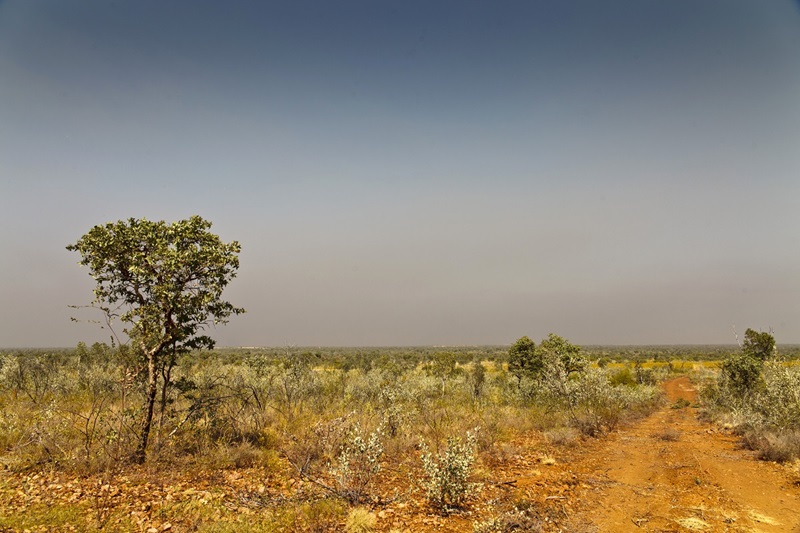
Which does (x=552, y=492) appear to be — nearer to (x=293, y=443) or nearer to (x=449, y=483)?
(x=449, y=483)

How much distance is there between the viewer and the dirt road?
8065mm

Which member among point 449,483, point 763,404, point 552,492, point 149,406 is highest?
point 149,406

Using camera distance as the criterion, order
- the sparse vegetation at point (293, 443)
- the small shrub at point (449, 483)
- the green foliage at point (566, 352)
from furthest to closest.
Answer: the green foliage at point (566, 352) < the small shrub at point (449, 483) < the sparse vegetation at point (293, 443)

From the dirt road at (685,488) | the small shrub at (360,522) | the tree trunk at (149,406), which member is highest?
the tree trunk at (149,406)

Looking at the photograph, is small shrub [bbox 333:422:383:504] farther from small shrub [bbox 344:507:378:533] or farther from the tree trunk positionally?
the tree trunk

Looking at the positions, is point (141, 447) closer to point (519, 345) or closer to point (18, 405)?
point (18, 405)

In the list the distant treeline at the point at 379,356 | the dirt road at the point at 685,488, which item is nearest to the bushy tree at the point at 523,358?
the distant treeline at the point at 379,356

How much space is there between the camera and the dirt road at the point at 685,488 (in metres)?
8.06

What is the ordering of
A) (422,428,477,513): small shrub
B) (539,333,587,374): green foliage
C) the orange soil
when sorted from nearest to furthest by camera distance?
the orange soil, (422,428,477,513): small shrub, (539,333,587,374): green foliage

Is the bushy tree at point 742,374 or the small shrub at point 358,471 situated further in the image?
the bushy tree at point 742,374

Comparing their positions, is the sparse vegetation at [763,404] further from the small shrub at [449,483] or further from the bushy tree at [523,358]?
the small shrub at [449,483]

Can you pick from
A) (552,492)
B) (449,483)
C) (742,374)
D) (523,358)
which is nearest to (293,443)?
(449,483)

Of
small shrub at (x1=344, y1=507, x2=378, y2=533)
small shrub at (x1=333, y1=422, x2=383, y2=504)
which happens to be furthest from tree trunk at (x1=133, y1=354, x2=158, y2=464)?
small shrub at (x1=344, y1=507, x2=378, y2=533)

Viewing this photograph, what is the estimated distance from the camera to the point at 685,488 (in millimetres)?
10102
